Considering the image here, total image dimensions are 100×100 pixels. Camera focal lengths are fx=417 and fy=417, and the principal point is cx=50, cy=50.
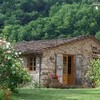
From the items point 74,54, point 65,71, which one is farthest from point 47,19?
point 65,71

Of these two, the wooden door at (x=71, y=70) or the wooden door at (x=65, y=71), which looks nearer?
the wooden door at (x=65, y=71)

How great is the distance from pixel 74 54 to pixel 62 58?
3.49 ft

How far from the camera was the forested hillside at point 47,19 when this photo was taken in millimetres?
46344

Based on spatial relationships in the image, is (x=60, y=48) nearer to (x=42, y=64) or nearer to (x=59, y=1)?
(x=42, y=64)

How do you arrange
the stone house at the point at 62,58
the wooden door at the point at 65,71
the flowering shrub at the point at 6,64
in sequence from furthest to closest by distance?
the wooden door at the point at 65,71 → the stone house at the point at 62,58 → the flowering shrub at the point at 6,64

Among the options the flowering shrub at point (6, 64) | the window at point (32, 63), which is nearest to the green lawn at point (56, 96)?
the flowering shrub at point (6, 64)

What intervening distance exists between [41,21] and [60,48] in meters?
20.3

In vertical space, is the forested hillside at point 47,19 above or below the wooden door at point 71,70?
above

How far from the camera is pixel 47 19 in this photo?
48938 millimetres

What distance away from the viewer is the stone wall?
2670 cm

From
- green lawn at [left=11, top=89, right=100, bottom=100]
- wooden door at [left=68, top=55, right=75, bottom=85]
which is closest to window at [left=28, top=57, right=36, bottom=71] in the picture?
wooden door at [left=68, top=55, right=75, bottom=85]

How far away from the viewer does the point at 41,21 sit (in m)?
47.6

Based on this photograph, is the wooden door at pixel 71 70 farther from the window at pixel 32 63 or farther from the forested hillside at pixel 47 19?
the forested hillside at pixel 47 19

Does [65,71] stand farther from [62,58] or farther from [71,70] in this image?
[62,58]
